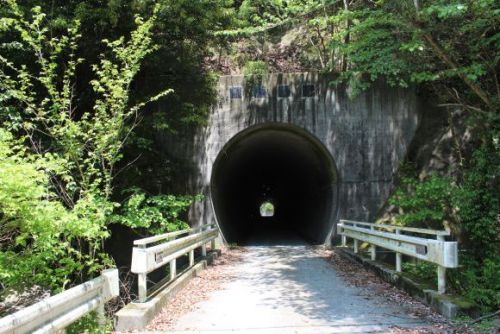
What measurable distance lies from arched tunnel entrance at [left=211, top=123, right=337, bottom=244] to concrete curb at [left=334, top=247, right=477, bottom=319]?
6144 mm

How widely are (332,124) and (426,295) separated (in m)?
8.50

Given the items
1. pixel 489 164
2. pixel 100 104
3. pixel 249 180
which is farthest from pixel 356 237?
pixel 249 180

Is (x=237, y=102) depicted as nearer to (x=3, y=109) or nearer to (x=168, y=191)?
(x=168, y=191)

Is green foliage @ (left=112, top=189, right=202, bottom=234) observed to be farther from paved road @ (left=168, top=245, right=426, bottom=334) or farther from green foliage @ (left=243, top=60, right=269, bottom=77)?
green foliage @ (left=243, top=60, right=269, bottom=77)

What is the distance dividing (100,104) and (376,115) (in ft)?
28.1

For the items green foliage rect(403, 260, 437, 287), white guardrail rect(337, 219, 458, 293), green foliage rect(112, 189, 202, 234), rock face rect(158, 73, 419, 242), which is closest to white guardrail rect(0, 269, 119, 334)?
white guardrail rect(337, 219, 458, 293)

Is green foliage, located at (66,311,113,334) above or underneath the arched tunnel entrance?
underneath

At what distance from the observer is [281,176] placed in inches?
1187

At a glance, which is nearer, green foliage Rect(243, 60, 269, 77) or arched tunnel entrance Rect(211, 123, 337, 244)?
green foliage Rect(243, 60, 269, 77)

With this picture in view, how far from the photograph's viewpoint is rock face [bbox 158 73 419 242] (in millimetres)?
13961

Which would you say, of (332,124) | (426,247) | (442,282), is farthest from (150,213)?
(332,124)

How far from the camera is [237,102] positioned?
14.0m

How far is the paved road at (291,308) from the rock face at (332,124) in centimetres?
502

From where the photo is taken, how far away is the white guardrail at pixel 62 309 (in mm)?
2971
